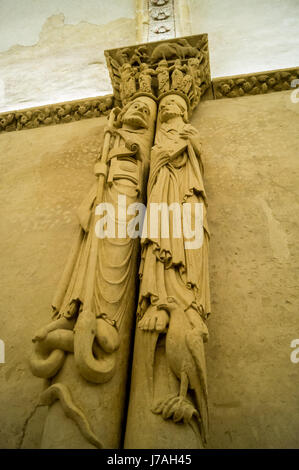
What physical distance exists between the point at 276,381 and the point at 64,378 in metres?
1.15

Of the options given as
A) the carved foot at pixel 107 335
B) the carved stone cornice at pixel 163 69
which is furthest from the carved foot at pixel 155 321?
the carved stone cornice at pixel 163 69

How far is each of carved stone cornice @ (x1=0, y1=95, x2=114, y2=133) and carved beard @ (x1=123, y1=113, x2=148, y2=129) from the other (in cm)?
127

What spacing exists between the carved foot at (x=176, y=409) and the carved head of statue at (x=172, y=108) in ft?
8.29

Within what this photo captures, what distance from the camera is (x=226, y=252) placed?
2629 millimetres

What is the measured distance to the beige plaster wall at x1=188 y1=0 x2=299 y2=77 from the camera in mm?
4816

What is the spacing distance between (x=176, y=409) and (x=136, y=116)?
8.34ft

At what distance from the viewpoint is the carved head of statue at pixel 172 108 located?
3289 mm

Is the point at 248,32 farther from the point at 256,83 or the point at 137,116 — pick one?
the point at 137,116

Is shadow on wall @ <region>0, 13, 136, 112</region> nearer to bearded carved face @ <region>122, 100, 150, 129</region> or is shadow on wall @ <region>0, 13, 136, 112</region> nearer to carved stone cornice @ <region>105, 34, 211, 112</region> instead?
carved stone cornice @ <region>105, 34, 211, 112</region>

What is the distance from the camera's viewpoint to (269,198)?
9.71 ft

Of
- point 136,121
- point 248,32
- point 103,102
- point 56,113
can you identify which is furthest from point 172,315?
point 248,32

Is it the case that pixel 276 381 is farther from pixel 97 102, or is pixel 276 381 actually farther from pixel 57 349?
pixel 97 102

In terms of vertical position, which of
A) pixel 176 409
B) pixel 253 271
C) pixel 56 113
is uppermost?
pixel 56 113

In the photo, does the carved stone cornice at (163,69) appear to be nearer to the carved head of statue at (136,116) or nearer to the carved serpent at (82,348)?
the carved head of statue at (136,116)
